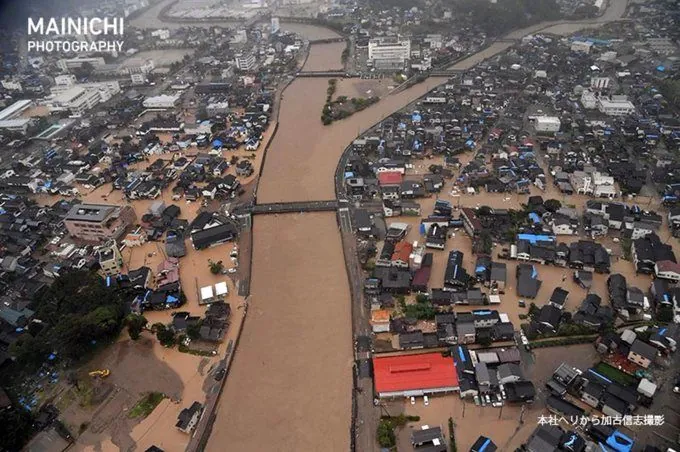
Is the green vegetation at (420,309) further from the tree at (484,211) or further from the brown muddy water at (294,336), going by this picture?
the tree at (484,211)

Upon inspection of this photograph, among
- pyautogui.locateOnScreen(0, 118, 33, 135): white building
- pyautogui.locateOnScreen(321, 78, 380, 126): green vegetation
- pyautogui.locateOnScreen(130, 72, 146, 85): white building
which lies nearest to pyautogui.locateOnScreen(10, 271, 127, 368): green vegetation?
pyautogui.locateOnScreen(321, 78, 380, 126): green vegetation

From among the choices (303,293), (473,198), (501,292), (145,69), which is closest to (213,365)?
(303,293)

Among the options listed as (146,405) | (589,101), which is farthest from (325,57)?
(146,405)

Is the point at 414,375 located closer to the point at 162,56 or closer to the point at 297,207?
the point at 297,207

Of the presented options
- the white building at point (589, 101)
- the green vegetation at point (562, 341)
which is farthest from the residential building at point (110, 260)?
the white building at point (589, 101)

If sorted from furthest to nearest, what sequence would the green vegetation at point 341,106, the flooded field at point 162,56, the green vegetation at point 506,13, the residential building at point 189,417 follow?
the green vegetation at point 506,13
the flooded field at point 162,56
the green vegetation at point 341,106
the residential building at point 189,417

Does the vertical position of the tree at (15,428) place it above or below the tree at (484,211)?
below

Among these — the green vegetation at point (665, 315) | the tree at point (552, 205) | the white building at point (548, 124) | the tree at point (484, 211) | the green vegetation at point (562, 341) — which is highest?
the white building at point (548, 124)

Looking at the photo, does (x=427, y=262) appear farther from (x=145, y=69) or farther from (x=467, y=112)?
(x=145, y=69)
